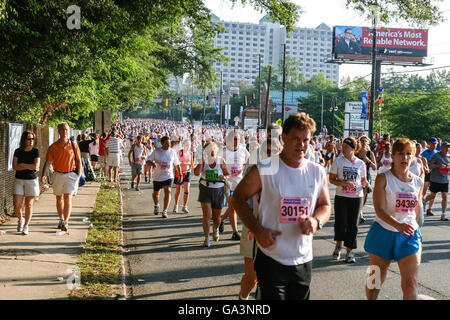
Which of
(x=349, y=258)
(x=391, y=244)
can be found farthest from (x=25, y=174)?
(x=391, y=244)

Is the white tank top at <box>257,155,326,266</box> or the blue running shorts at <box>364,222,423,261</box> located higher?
the white tank top at <box>257,155,326,266</box>

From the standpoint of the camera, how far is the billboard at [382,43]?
78.1 metres

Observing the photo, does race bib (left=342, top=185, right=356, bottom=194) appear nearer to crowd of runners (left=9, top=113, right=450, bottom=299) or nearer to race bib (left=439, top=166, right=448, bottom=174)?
crowd of runners (left=9, top=113, right=450, bottom=299)

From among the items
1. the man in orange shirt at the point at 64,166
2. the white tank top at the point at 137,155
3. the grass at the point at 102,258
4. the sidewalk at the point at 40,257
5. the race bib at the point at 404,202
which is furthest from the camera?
the white tank top at the point at 137,155

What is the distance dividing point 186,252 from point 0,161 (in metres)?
4.34

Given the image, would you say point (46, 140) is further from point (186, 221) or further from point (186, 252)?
point (186, 252)

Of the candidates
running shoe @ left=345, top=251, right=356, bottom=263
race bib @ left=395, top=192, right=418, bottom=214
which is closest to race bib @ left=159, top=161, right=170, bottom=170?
running shoe @ left=345, top=251, right=356, bottom=263

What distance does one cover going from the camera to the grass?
5828 mm

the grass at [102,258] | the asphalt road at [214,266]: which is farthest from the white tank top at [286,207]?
the grass at [102,258]

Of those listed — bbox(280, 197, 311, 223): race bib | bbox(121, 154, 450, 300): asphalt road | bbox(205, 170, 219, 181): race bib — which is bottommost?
bbox(121, 154, 450, 300): asphalt road

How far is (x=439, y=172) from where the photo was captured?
1305 cm

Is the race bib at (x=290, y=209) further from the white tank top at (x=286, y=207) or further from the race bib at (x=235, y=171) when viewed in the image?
the race bib at (x=235, y=171)

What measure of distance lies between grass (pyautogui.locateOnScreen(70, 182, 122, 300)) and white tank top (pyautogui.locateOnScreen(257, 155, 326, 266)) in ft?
8.95
